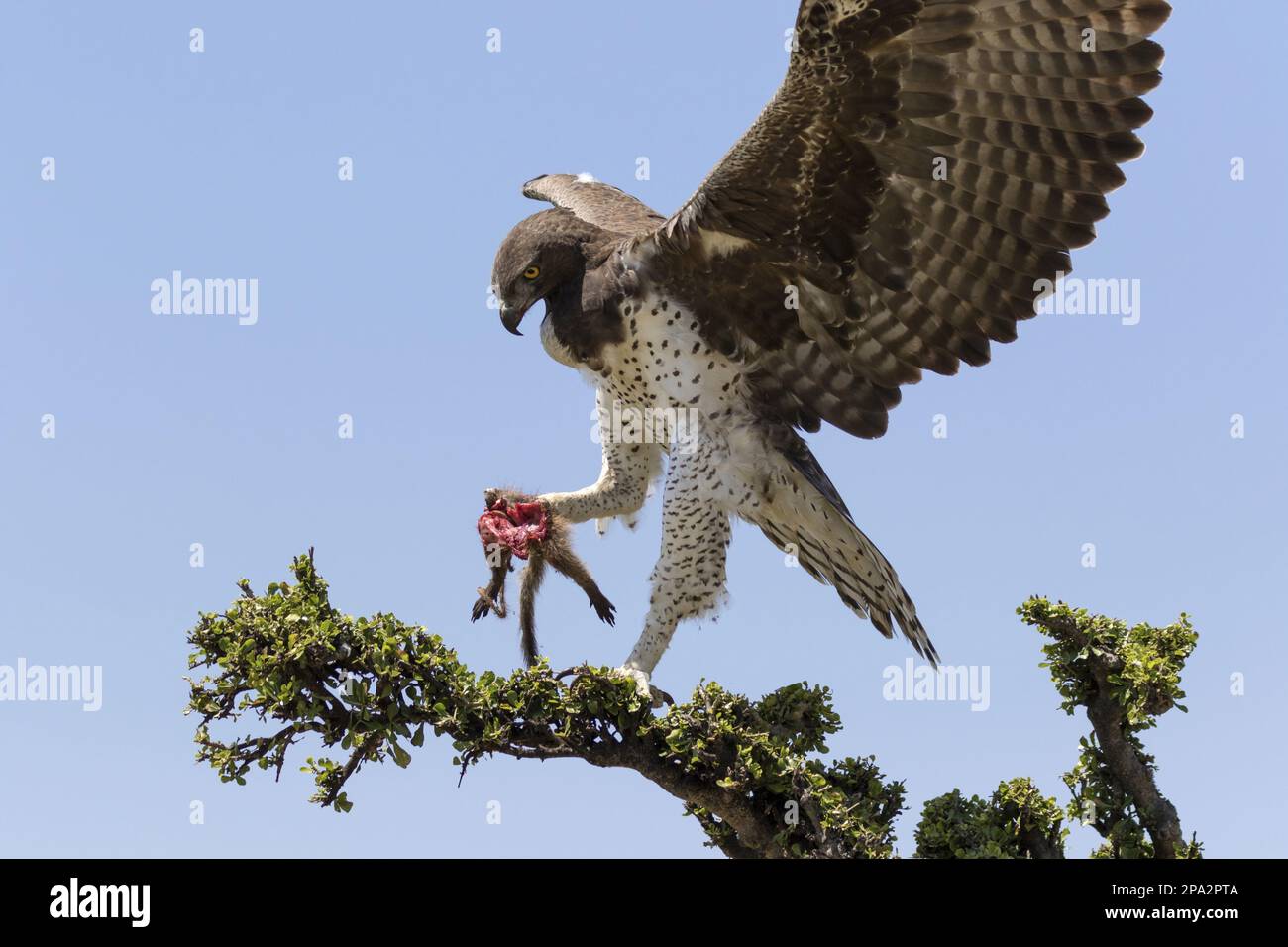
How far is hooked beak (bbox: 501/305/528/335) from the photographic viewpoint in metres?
6.83

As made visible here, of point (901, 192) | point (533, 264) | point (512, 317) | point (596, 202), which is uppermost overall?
point (596, 202)

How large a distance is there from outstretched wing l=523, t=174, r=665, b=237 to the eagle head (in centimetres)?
45

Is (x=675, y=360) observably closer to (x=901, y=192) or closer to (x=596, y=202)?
(x=901, y=192)

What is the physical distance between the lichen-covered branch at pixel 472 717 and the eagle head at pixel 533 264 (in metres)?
1.76

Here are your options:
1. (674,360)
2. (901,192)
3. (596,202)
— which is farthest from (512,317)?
(901,192)

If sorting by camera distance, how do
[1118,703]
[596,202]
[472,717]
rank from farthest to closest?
[596,202] → [1118,703] → [472,717]

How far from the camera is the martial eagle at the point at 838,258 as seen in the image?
605cm

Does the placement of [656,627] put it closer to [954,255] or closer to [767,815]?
[767,815]

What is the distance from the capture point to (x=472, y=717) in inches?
227

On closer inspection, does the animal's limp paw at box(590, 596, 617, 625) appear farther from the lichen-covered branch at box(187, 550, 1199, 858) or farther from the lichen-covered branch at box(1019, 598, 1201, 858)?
the lichen-covered branch at box(1019, 598, 1201, 858)

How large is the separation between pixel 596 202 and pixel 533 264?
1.51 m

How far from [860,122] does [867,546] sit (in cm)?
205

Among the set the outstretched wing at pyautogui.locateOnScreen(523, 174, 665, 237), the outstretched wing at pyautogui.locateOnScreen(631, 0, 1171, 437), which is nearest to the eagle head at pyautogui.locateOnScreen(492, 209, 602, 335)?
the outstretched wing at pyautogui.locateOnScreen(631, 0, 1171, 437)
